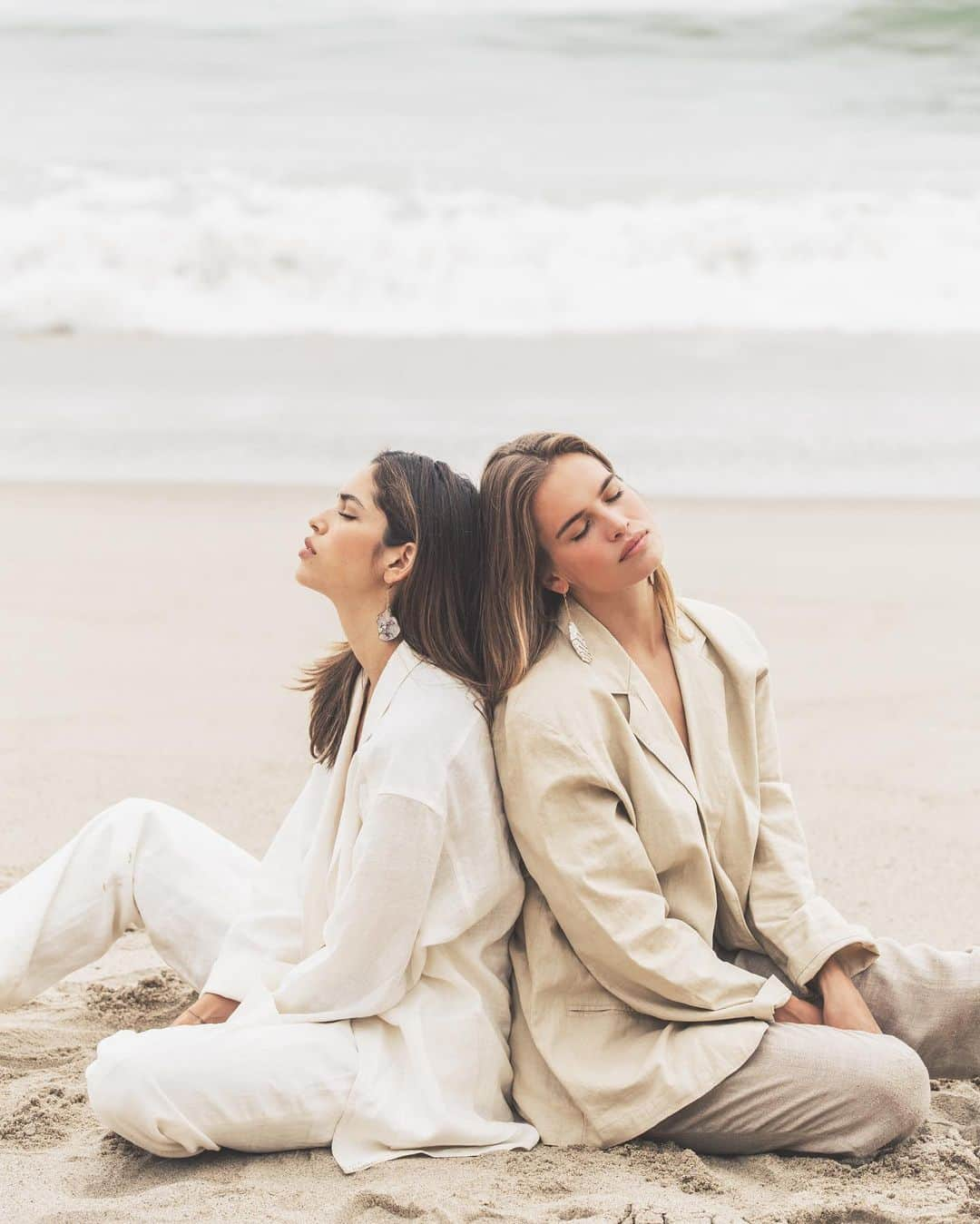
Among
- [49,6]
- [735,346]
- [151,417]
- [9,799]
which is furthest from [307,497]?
[49,6]

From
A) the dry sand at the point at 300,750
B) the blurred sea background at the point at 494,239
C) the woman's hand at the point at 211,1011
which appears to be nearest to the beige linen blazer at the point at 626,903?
the dry sand at the point at 300,750

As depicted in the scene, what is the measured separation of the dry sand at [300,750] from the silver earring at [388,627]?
0.95 meters

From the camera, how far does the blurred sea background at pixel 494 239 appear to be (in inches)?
444

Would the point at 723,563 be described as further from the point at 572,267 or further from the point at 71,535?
the point at 572,267

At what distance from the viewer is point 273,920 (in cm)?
328

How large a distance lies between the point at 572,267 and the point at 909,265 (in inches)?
124

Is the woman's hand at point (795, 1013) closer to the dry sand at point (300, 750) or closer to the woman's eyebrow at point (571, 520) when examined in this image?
the dry sand at point (300, 750)

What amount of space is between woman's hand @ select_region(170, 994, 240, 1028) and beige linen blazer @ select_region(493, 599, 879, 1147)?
1.86 feet

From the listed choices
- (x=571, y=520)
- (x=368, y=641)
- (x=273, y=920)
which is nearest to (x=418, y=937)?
(x=273, y=920)

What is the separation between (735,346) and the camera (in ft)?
45.9

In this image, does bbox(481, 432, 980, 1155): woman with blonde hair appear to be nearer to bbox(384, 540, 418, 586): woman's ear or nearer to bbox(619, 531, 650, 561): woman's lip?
bbox(619, 531, 650, 561): woman's lip

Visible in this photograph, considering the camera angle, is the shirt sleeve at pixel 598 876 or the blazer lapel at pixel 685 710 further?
the blazer lapel at pixel 685 710

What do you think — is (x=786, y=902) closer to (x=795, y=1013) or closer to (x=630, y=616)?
(x=795, y=1013)

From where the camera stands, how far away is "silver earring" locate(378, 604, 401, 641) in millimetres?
3100
